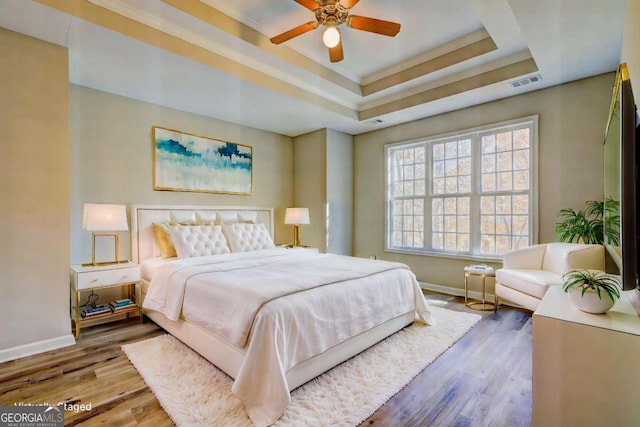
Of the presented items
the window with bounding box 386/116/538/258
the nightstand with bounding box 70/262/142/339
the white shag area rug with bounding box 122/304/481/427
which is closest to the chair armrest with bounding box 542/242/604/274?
the window with bounding box 386/116/538/258

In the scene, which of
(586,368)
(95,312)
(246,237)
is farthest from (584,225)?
(95,312)

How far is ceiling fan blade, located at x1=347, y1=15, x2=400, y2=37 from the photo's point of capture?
2426 millimetres

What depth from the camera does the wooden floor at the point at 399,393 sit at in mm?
1802

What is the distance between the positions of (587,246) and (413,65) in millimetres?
2791

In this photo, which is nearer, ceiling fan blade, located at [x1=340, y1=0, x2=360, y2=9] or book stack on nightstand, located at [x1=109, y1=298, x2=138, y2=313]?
ceiling fan blade, located at [x1=340, y1=0, x2=360, y2=9]

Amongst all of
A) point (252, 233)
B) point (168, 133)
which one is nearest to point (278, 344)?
point (252, 233)

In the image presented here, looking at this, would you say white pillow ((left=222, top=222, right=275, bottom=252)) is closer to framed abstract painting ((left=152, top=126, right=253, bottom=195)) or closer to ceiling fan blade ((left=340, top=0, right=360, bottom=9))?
framed abstract painting ((left=152, top=126, right=253, bottom=195))

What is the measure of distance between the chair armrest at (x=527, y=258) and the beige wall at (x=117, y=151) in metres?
3.99

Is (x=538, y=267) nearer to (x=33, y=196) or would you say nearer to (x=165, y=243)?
(x=165, y=243)

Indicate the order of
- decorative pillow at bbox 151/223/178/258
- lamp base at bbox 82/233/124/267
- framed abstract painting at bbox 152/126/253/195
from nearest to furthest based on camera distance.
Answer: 1. lamp base at bbox 82/233/124/267
2. decorative pillow at bbox 151/223/178/258
3. framed abstract painting at bbox 152/126/253/195

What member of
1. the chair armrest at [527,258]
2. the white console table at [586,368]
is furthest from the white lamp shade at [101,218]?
the chair armrest at [527,258]

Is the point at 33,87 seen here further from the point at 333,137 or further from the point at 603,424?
the point at 603,424

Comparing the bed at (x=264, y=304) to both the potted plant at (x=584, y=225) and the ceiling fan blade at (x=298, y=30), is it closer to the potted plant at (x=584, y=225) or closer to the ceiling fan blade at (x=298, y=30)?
the potted plant at (x=584, y=225)

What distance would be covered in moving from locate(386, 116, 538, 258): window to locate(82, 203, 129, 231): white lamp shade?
12.9ft
